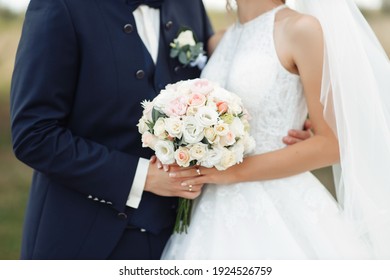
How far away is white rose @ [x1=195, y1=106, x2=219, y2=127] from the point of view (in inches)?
98.5

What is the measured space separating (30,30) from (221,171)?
1139mm

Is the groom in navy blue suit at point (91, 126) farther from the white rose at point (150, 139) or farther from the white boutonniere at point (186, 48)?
the white rose at point (150, 139)

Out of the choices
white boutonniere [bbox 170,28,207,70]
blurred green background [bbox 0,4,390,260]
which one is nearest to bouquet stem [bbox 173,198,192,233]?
white boutonniere [bbox 170,28,207,70]

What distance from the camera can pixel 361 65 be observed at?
272 cm

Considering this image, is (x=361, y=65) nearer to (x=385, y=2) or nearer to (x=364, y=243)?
(x=364, y=243)

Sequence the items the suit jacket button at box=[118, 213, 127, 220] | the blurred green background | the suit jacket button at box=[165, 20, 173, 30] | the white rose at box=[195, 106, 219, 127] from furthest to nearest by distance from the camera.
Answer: the blurred green background < the suit jacket button at box=[165, 20, 173, 30] < the suit jacket button at box=[118, 213, 127, 220] < the white rose at box=[195, 106, 219, 127]

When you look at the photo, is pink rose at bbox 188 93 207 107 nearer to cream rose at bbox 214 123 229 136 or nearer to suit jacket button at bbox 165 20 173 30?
cream rose at bbox 214 123 229 136

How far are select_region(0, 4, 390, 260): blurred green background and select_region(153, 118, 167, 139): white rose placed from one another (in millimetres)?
4481

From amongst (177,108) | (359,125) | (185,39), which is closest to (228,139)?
(177,108)

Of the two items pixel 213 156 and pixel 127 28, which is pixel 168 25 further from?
pixel 213 156

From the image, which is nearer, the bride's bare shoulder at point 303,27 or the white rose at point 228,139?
the white rose at point 228,139

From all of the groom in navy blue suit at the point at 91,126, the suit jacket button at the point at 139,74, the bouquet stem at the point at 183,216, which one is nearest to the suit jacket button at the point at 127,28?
the groom in navy blue suit at the point at 91,126

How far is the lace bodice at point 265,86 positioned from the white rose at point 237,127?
376 mm

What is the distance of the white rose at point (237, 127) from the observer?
2592 mm
